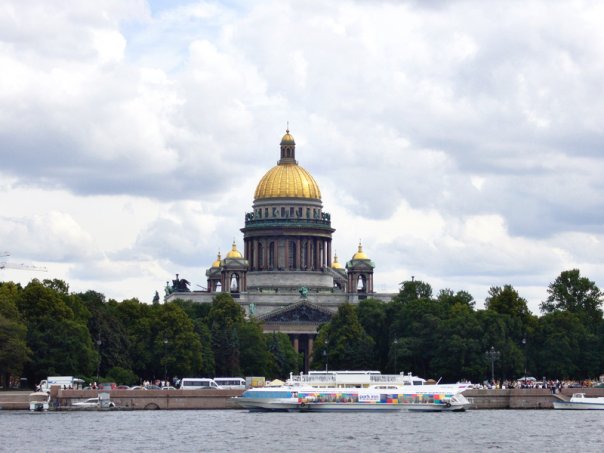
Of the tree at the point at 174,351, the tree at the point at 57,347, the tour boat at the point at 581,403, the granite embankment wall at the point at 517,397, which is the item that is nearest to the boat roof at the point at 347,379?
the granite embankment wall at the point at 517,397

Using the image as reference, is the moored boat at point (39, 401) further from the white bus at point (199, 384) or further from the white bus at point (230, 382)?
the white bus at point (230, 382)

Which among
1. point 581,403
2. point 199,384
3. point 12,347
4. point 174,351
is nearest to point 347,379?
point 199,384

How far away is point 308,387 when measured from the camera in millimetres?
167125

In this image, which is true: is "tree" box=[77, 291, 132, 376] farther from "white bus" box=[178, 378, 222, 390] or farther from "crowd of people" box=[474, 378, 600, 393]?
"crowd of people" box=[474, 378, 600, 393]

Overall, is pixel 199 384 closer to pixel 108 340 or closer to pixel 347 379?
pixel 347 379

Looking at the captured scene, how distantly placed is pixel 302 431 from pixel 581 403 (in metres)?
35.4

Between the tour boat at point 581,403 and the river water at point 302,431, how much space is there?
192 cm

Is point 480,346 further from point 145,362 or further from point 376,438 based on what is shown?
point 376,438

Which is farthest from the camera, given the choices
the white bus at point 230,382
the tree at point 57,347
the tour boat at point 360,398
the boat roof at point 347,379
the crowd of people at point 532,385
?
the white bus at point 230,382

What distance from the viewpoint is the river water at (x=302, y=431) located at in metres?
123

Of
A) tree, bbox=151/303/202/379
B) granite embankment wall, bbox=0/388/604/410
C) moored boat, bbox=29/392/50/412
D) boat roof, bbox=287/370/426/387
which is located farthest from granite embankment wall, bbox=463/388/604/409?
tree, bbox=151/303/202/379

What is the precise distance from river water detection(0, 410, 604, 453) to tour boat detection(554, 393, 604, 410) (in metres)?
1.92

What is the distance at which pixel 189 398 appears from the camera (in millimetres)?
168375

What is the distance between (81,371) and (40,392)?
15.5 m
